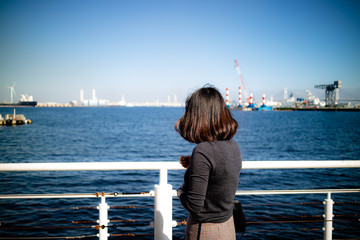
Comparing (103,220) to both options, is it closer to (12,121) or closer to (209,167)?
(209,167)

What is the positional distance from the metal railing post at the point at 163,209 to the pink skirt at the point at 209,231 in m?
0.61

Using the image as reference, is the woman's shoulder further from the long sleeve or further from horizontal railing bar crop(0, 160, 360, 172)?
horizontal railing bar crop(0, 160, 360, 172)

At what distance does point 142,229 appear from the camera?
301 inches

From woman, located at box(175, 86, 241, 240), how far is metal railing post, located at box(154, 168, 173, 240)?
609 millimetres

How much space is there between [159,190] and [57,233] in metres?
7.05

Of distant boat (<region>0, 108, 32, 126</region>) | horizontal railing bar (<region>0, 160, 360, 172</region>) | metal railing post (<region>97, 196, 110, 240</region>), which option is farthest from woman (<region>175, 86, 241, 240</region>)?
distant boat (<region>0, 108, 32, 126</region>)

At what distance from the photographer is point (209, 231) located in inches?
60.2

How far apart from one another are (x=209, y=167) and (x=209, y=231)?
418 millimetres

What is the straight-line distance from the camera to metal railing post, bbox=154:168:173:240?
7.11ft

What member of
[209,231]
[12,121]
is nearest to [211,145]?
[209,231]

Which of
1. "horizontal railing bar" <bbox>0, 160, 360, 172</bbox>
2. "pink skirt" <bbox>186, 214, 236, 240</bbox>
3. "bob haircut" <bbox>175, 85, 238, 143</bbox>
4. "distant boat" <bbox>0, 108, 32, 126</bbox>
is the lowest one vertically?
"distant boat" <bbox>0, 108, 32, 126</bbox>

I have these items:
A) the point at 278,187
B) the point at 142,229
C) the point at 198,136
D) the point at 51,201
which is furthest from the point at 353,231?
the point at 51,201

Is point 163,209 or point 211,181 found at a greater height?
point 211,181

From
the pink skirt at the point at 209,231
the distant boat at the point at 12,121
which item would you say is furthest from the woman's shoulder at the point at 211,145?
the distant boat at the point at 12,121
